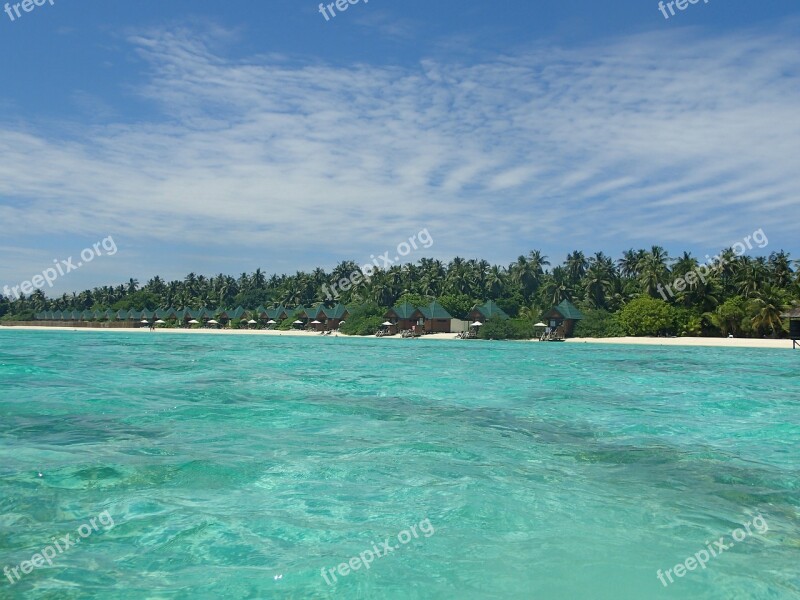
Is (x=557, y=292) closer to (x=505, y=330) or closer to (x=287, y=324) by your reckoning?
(x=505, y=330)

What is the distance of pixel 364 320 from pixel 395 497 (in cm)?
6611

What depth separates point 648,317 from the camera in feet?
184

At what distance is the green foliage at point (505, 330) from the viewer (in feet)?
205

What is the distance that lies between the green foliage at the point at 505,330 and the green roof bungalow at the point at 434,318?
8757 millimetres

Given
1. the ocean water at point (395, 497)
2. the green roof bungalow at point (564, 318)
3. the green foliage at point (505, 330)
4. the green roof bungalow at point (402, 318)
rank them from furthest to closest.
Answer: the green roof bungalow at point (402, 318) → the green foliage at point (505, 330) → the green roof bungalow at point (564, 318) → the ocean water at point (395, 497)

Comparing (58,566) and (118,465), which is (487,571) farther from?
(118,465)

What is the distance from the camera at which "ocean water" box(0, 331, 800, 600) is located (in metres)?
5.82

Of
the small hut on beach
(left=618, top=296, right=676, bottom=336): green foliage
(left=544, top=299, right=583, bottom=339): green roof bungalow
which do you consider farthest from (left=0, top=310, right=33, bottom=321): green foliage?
the small hut on beach

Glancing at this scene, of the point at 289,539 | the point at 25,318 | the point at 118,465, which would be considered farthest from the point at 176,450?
the point at 25,318

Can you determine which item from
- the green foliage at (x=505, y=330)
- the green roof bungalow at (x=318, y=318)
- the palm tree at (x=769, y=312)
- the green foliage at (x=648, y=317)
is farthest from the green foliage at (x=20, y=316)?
the palm tree at (x=769, y=312)

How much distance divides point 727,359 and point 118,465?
3590cm

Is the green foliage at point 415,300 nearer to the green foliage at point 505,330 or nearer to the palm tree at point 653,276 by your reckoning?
the green foliage at point 505,330

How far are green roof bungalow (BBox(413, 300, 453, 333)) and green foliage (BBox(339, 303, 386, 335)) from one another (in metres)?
4.85

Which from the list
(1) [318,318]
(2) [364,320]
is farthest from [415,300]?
(1) [318,318]
